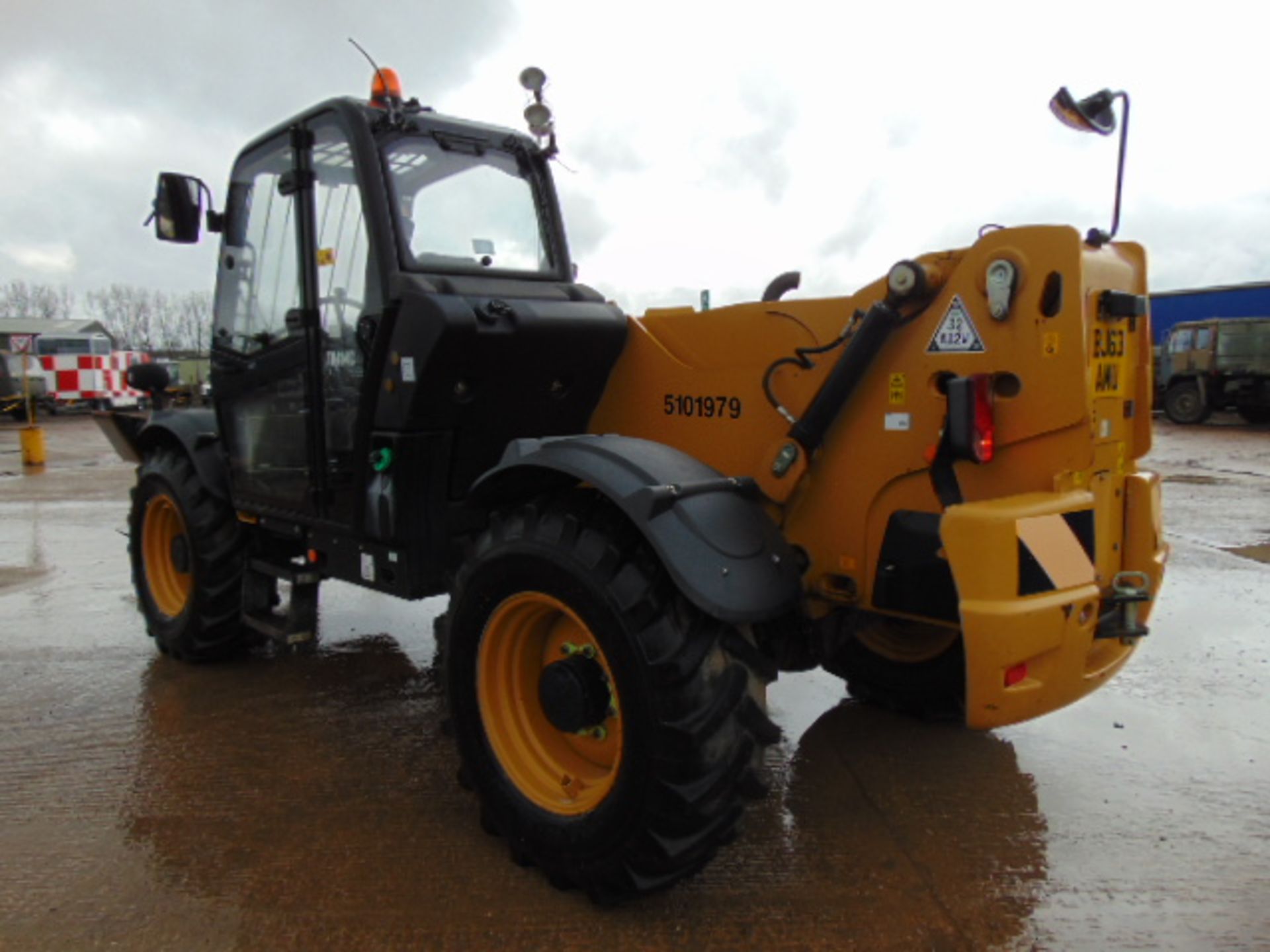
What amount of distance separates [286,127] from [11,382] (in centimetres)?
2362

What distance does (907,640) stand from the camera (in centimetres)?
381

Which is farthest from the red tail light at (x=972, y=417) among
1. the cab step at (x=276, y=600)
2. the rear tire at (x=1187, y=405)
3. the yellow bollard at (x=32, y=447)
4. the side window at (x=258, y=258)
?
the rear tire at (x=1187, y=405)

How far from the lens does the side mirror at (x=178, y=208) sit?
13.1ft

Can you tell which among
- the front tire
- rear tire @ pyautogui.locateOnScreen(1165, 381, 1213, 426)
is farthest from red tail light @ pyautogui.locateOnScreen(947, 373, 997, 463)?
rear tire @ pyautogui.locateOnScreen(1165, 381, 1213, 426)

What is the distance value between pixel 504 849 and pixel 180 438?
9.28 ft

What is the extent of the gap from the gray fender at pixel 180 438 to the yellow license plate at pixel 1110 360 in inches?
146

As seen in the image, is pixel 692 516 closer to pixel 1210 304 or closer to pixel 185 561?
pixel 185 561

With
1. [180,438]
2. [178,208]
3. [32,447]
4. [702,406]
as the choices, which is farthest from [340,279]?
[32,447]

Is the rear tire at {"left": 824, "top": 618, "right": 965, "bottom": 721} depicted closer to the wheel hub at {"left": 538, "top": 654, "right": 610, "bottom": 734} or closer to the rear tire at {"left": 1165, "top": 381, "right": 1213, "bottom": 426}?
the wheel hub at {"left": 538, "top": 654, "right": 610, "bottom": 734}

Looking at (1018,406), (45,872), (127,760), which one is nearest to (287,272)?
(127,760)

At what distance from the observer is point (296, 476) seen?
391cm

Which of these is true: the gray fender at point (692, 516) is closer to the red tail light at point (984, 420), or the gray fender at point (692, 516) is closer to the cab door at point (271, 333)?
the red tail light at point (984, 420)

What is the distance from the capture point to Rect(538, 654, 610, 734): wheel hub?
8.88ft

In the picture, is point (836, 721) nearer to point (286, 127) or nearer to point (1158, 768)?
point (1158, 768)
